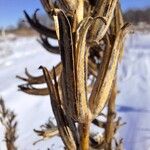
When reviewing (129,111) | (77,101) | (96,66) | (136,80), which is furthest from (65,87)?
(136,80)

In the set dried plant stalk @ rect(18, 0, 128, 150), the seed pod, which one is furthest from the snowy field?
the seed pod

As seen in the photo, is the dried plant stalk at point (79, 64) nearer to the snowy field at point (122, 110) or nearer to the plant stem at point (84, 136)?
the plant stem at point (84, 136)

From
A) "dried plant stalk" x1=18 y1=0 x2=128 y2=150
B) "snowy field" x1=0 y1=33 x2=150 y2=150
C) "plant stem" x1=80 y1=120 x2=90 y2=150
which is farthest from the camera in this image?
"snowy field" x1=0 y1=33 x2=150 y2=150

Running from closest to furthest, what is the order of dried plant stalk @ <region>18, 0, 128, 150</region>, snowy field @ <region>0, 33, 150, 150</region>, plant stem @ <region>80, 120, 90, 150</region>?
dried plant stalk @ <region>18, 0, 128, 150</region> < plant stem @ <region>80, 120, 90, 150</region> < snowy field @ <region>0, 33, 150, 150</region>

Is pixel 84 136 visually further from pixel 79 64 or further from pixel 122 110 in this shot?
pixel 122 110

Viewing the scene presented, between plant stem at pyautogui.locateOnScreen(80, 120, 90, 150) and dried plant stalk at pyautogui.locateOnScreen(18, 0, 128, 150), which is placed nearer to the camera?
dried plant stalk at pyautogui.locateOnScreen(18, 0, 128, 150)

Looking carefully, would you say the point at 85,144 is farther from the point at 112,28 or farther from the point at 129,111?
the point at 129,111

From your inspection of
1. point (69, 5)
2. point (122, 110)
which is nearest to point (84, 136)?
point (69, 5)

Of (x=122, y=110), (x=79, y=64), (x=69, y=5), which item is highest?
(x=69, y=5)

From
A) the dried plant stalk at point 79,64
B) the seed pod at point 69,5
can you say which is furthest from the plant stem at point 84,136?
the seed pod at point 69,5

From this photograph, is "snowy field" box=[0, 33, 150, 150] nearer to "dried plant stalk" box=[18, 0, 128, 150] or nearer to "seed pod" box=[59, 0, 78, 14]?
"dried plant stalk" box=[18, 0, 128, 150]

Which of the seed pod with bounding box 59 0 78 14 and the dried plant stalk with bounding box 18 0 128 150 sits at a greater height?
the seed pod with bounding box 59 0 78 14

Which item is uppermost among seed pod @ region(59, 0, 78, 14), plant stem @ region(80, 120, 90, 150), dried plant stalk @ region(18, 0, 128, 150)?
seed pod @ region(59, 0, 78, 14)
